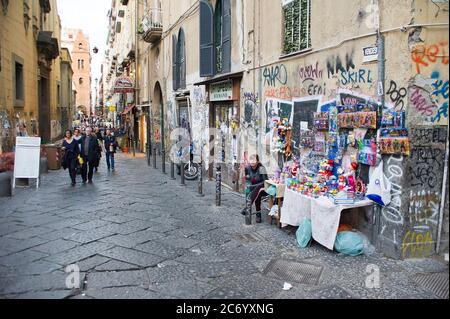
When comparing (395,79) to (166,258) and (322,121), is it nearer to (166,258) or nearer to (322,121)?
(322,121)

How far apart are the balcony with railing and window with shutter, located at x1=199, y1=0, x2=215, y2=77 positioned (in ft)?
25.2

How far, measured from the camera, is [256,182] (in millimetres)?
8094

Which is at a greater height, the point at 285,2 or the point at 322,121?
the point at 285,2

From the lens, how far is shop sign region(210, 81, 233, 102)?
11.6 m

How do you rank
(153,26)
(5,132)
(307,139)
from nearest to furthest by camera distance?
(307,139)
(5,132)
(153,26)

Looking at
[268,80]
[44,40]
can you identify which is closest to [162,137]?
[44,40]

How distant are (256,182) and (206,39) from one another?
6.46 meters

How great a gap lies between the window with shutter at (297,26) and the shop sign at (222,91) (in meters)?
3.01

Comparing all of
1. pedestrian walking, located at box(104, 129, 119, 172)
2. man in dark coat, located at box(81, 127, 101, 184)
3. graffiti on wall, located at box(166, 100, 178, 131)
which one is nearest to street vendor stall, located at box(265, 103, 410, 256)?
man in dark coat, located at box(81, 127, 101, 184)

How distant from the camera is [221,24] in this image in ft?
41.3

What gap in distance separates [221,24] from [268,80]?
401cm

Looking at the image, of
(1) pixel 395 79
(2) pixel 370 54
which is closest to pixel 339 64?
(2) pixel 370 54
